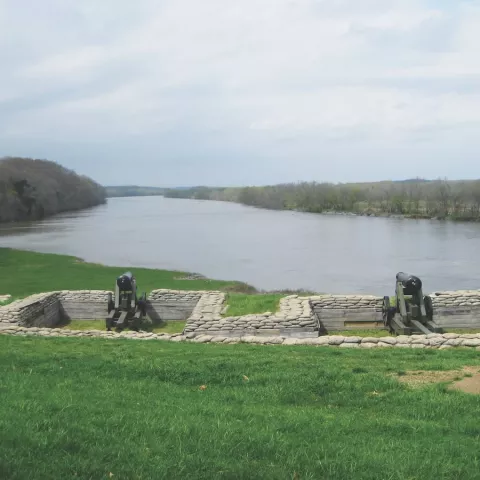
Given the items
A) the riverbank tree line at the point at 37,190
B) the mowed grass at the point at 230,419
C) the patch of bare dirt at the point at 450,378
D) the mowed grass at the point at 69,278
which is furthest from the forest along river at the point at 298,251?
the mowed grass at the point at 230,419

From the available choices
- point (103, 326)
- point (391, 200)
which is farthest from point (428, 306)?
point (391, 200)

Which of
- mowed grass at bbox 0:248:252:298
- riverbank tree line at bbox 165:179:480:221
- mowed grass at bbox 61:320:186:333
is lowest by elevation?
mowed grass at bbox 61:320:186:333

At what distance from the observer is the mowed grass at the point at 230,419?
3.44 meters

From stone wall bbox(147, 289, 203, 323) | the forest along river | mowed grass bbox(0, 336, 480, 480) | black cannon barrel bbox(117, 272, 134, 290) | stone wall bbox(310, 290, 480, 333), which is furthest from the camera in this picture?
the forest along river

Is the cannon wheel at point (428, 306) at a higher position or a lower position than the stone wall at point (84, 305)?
higher

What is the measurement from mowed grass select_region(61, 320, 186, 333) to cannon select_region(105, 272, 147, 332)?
413 millimetres

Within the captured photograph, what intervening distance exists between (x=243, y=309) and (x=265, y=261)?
21.6 meters

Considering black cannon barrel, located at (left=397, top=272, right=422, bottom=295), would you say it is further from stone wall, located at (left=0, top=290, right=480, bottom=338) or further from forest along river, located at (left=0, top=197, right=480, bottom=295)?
forest along river, located at (left=0, top=197, right=480, bottom=295)

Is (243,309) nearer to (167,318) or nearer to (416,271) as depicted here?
(167,318)

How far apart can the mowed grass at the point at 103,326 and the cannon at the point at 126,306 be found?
0.41 metres

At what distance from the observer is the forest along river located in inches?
1075

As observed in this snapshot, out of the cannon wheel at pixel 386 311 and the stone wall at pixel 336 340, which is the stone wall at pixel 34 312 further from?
the cannon wheel at pixel 386 311

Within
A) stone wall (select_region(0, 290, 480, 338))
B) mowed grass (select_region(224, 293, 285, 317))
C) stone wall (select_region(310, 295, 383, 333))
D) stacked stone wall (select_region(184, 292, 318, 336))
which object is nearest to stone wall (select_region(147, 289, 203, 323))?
stone wall (select_region(0, 290, 480, 338))

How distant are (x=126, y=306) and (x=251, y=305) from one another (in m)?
3.12
